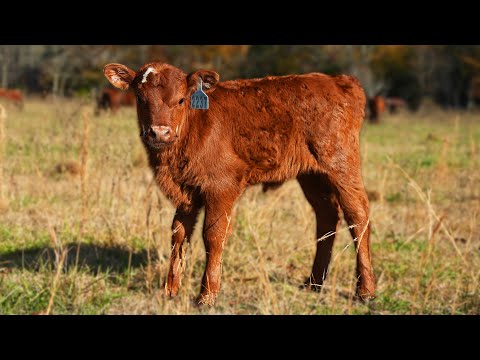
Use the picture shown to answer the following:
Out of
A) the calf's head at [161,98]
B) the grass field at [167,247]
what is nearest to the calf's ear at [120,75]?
the calf's head at [161,98]

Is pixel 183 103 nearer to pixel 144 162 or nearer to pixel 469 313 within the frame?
pixel 469 313

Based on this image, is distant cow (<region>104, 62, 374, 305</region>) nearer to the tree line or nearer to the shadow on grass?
the shadow on grass

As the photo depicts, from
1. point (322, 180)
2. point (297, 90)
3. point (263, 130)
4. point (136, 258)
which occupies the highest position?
point (297, 90)

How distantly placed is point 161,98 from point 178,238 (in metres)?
1.37

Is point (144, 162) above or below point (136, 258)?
above

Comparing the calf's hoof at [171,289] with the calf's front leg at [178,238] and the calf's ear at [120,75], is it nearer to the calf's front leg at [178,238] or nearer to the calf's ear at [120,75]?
the calf's front leg at [178,238]

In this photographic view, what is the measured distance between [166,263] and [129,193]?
7.88 ft

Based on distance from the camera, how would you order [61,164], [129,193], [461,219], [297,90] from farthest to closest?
1. [61,164]
2. [461,219]
3. [129,193]
4. [297,90]

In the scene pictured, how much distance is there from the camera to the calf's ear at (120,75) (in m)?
5.36

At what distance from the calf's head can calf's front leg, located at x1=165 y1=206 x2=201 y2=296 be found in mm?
725

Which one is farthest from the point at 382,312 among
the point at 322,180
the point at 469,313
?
the point at 322,180

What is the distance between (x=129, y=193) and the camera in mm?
8016

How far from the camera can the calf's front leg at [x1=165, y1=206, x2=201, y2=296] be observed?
5519 mm

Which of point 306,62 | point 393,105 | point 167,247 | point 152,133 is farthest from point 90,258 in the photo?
point 393,105
